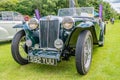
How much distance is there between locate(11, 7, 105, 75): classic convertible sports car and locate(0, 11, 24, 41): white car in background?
2536 mm

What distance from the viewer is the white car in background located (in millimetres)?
6254

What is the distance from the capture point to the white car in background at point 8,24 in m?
6.25

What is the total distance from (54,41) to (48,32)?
213mm

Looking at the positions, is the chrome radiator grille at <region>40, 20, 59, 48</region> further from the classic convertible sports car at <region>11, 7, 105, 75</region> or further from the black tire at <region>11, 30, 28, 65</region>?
the black tire at <region>11, 30, 28, 65</region>

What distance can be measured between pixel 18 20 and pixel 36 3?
12592mm

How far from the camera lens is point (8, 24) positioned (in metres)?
6.46

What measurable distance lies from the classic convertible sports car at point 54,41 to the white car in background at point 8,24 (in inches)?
99.8

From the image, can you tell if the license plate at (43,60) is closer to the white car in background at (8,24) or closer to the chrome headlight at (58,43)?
the chrome headlight at (58,43)

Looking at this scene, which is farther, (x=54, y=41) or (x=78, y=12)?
(x=78, y=12)

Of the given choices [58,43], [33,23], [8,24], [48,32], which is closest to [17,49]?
[33,23]

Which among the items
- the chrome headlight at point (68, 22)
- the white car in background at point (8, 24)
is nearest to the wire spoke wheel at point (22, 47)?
the chrome headlight at point (68, 22)

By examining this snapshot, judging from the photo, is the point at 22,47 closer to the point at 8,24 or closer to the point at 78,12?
the point at 78,12

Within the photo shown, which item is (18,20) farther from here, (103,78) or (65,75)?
(103,78)

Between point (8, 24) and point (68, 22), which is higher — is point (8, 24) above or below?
below
